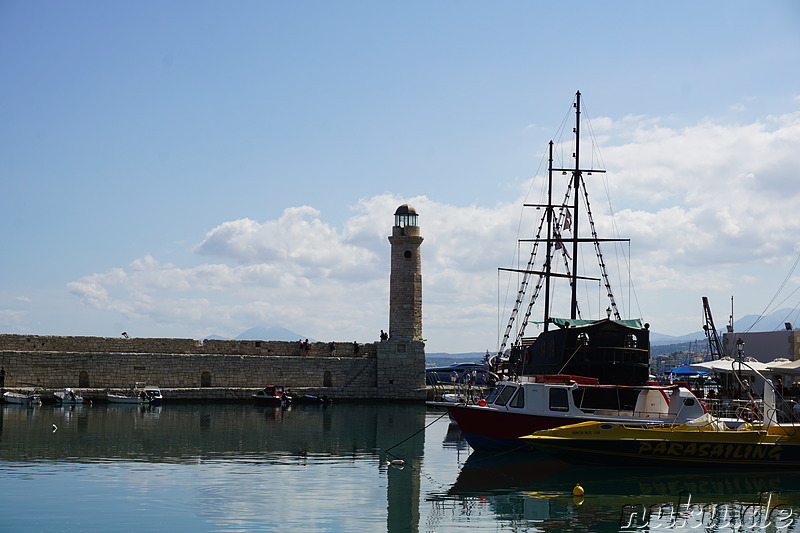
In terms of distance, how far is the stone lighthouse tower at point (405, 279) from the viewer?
144 feet

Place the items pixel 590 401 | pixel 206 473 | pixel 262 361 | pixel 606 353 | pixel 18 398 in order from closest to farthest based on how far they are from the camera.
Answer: pixel 206 473 → pixel 590 401 → pixel 606 353 → pixel 18 398 → pixel 262 361

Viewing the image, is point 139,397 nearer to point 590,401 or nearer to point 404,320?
point 404,320

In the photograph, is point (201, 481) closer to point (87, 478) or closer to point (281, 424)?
point (87, 478)

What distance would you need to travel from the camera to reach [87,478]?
729 inches

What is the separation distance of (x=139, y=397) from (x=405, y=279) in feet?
44.7

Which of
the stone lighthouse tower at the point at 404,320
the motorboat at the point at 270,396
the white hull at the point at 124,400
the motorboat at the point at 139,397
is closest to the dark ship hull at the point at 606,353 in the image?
the motorboat at the point at 270,396

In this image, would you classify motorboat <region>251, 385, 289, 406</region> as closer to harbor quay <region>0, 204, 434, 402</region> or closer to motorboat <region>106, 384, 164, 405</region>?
harbor quay <region>0, 204, 434, 402</region>

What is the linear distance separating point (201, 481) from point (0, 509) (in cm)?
423

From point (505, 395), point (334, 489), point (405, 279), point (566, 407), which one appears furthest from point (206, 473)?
point (405, 279)

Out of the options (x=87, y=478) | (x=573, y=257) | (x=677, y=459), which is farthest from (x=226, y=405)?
(x=677, y=459)

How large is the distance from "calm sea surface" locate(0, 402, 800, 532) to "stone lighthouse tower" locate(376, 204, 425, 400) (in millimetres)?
16396

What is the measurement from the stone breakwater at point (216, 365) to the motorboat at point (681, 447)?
24.7 meters

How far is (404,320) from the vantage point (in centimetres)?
4416

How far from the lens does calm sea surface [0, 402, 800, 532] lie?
14914mm
